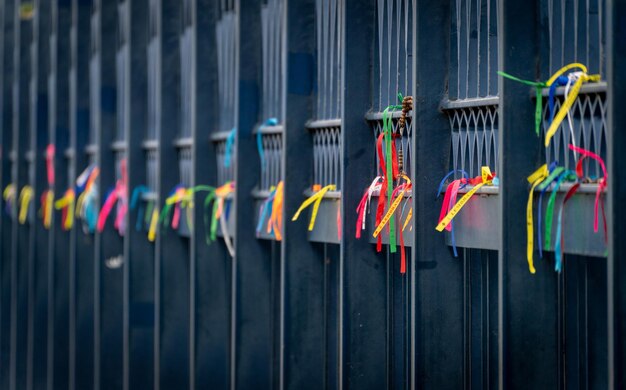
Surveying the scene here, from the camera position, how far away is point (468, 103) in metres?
5.31

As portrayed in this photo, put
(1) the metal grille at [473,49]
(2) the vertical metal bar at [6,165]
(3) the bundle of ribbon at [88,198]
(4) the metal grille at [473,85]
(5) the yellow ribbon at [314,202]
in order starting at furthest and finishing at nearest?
(2) the vertical metal bar at [6,165]
(3) the bundle of ribbon at [88,198]
(5) the yellow ribbon at [314,202]
(1) the metal grille at [473,49]
(4) the metal grille at [473,85]

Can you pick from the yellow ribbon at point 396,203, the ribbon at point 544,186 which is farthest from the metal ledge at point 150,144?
the ribbon at point 544,186

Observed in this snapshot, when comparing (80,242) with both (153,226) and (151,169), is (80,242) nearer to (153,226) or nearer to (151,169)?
(151,169)

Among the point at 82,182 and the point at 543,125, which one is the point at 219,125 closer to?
the point at 82,182

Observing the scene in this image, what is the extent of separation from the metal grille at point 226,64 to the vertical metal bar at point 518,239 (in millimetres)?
3762

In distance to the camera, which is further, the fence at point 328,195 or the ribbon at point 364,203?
the ribbon at point 364,203

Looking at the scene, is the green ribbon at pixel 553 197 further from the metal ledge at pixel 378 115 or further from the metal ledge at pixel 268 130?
the metal ledge at pixel 268 130

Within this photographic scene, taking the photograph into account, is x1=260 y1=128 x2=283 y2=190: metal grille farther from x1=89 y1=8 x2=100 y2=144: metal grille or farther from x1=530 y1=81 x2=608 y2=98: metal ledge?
x1=89 y1=8 x2=100 y2=144: metal grille

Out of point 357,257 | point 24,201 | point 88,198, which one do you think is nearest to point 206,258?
point 357,257

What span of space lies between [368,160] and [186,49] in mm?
3427

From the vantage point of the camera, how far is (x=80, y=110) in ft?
39.2

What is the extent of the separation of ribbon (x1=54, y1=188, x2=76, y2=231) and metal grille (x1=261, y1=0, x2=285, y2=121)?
184 inches

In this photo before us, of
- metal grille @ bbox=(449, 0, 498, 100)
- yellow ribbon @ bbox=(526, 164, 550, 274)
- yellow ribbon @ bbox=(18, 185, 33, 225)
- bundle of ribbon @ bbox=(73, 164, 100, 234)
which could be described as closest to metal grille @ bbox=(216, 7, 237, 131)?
bundle of ribbon @ bbox=(73, 164, 100, 234)

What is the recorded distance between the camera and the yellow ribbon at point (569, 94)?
4590 mm
